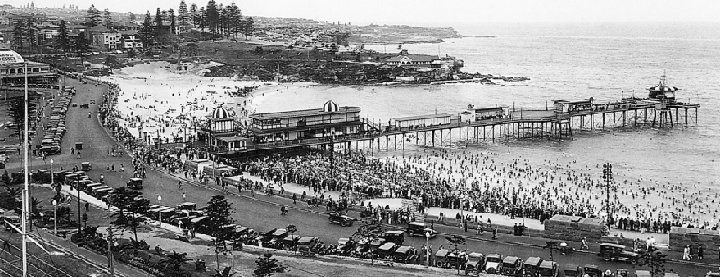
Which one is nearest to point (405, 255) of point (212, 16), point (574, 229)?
point (574, 229)

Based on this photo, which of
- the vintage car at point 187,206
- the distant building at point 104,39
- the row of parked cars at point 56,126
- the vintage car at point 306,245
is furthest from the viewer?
the distant building at point 104,39

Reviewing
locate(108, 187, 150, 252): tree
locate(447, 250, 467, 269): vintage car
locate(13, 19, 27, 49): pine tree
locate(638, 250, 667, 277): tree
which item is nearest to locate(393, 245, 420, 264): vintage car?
locate(447, 250, 467, 269): vintage car

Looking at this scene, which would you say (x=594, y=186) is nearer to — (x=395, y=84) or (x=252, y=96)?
(x=252, y=96)

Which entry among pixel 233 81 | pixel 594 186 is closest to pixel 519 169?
pixel 594 186

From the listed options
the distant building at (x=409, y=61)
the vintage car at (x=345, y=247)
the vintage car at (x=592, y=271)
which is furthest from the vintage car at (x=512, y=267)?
the distant building at (x=409, y=61)

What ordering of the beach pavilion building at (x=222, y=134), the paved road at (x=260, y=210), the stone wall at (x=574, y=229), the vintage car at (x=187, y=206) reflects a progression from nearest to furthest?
the paved road at (x=260, y=210)
the stone wall at (x=574, y=229)
the vintage car at (x=187, y=206)
the beach pavilion building at (x=222, y=134)

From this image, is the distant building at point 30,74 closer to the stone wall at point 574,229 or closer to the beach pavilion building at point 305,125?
the beach pavilion building at point 305,125
